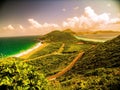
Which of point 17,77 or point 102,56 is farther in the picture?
point 102,56

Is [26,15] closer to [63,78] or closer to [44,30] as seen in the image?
[44,30]

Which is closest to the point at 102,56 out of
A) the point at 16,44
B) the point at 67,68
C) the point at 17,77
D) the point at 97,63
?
the point at 97,63

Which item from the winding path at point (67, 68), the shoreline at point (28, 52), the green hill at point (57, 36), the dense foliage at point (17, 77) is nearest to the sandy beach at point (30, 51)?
the shoreline at point (28, 52)

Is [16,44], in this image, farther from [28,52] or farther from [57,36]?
[57,36]

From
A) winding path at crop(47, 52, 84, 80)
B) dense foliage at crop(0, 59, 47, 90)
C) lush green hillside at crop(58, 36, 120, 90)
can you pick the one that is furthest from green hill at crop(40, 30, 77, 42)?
dense foliage at crop(0, 59, 47, 90)

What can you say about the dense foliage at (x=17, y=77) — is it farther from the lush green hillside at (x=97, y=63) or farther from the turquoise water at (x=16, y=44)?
the turquoise water at (x=16, y=44)

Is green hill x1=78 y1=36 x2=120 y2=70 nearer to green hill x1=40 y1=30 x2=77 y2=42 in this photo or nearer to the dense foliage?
green hill x1=40 y1=30 x2=77 y2=42
